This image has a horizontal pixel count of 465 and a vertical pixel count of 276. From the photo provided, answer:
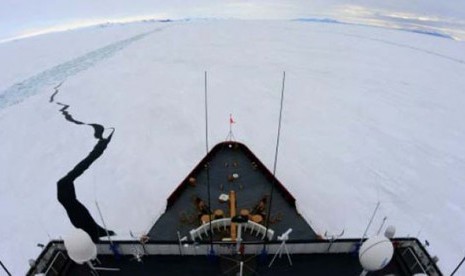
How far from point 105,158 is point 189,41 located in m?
51.2

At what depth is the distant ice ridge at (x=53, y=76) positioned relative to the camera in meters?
30.8

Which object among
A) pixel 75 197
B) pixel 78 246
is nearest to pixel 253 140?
pixel 75 197

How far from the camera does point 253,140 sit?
65.7 ft

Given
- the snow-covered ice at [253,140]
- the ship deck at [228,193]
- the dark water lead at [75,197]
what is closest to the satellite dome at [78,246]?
the ship deck at [228,193]

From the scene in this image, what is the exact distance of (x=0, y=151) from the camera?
1955 centimetres

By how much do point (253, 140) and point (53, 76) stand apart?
32.6 meters

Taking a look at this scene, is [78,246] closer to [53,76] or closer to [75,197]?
[75,197]

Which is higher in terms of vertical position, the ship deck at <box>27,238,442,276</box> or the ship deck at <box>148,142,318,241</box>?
the ship deck at <box>27,238,442,276</box>

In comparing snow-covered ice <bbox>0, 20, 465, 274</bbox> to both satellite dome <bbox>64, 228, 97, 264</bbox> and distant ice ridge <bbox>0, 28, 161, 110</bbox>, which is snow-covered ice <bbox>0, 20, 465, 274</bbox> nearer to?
distant ice ridge <bbox>0, 28, 161, 110</bbox>

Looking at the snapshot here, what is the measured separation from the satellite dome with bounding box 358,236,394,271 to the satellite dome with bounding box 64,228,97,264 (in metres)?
6.56

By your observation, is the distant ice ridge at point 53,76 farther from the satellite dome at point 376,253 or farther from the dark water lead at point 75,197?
the satellite dome at point 376,253

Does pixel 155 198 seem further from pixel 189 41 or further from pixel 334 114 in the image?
pixel 189 41

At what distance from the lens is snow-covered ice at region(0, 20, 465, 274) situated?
13344 millimetres

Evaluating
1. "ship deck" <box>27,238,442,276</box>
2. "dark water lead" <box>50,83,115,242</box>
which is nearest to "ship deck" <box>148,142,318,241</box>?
"ship deck" <box>27,238,442,276</box>
